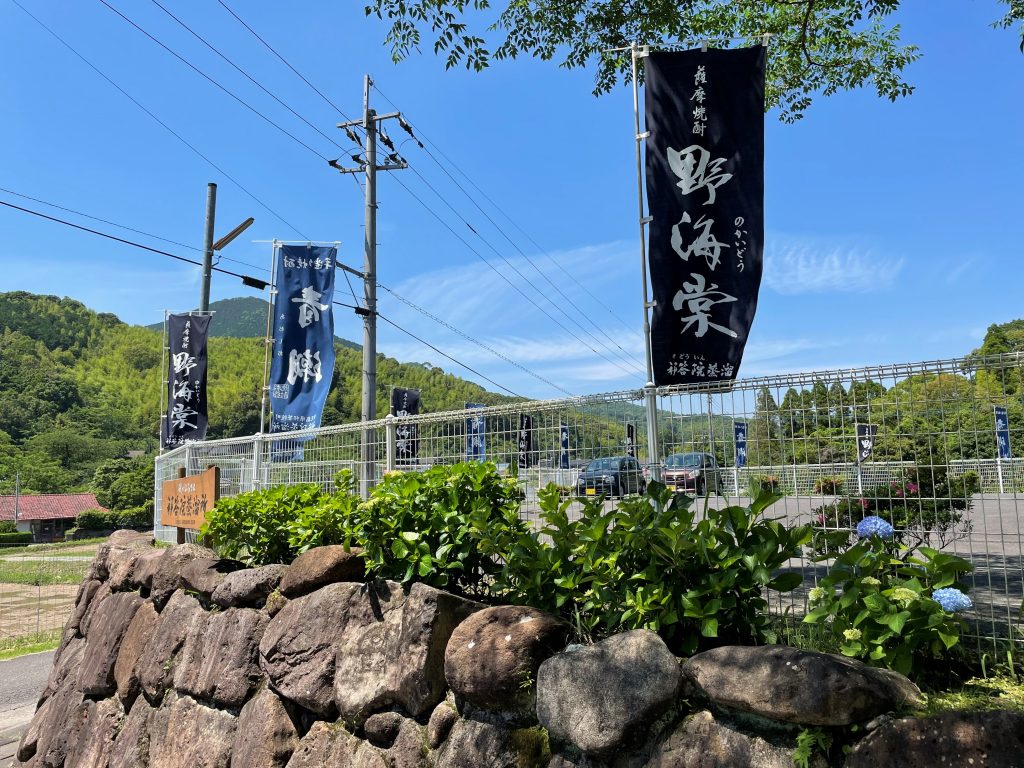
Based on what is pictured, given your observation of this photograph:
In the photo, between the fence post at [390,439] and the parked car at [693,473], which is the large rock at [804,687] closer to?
the parked car at [693,473]

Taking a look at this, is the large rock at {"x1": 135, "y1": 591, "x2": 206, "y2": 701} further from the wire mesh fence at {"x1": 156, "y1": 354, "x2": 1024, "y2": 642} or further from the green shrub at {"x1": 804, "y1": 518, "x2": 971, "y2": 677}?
the green shrub at {"x1": 804, "y1": 518, "x2": 971, "y2": 677}

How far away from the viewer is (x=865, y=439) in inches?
105

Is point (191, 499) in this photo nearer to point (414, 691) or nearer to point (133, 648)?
point (133, 648)

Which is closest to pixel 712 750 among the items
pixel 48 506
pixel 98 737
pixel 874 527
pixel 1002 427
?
pixel 874 527

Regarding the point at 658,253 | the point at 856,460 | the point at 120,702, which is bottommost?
the point at 120,702

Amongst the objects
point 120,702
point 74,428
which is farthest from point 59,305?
point 120,702

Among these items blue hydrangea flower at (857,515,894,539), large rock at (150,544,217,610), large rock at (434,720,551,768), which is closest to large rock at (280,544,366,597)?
large rock at (434,720,551,768)

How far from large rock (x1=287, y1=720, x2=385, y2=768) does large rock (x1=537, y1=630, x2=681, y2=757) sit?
1.14 metres

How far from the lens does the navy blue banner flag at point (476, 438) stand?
405 centimetres

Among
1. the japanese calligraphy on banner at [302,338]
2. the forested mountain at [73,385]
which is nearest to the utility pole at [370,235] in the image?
the japanese calligraphy on banner at [302,338]

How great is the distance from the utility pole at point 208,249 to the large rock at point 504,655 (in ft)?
40.2

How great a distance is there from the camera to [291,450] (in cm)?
582

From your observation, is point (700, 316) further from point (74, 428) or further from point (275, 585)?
point (74, 428)

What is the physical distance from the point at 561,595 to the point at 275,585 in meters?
2.24
